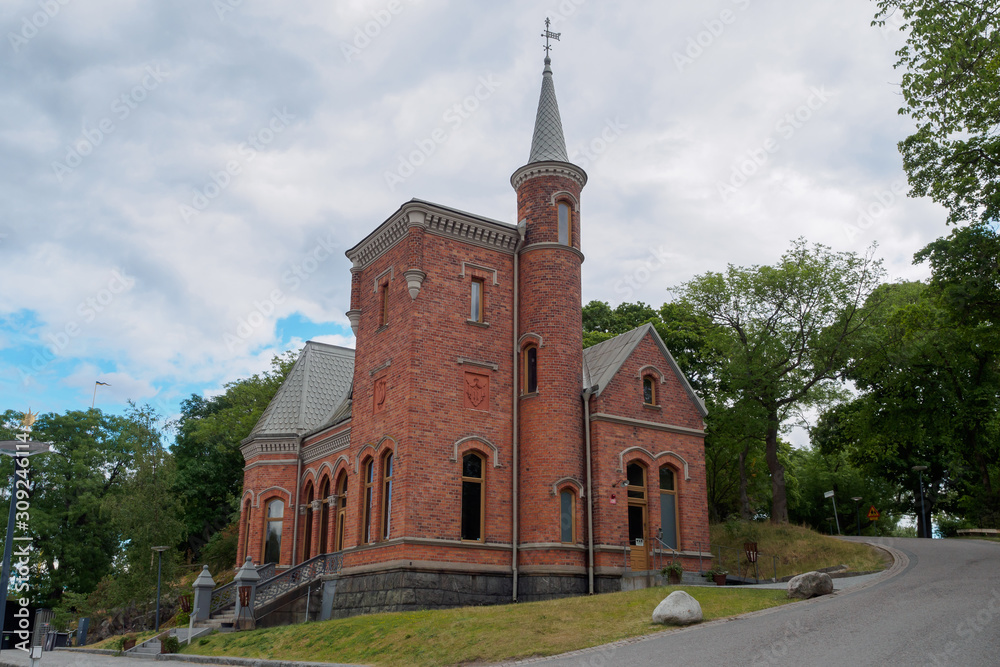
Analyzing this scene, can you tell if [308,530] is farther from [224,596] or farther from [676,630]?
[676,630]

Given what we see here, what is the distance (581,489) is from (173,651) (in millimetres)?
11863

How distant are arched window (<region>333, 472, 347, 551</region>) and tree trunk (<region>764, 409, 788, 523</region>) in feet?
57.6

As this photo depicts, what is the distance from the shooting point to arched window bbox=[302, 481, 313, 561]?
28469 millimetres

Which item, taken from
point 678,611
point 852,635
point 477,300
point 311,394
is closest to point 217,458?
point 311,394

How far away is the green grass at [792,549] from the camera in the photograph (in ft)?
81.9

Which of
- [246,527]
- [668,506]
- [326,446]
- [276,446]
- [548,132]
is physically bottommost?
[246,527]

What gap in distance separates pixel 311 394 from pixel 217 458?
16.6 metres

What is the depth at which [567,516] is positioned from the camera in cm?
2205

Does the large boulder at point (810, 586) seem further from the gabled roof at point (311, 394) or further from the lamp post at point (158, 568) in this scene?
the lamp post at point (158, 568)

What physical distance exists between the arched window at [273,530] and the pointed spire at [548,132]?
16.0m

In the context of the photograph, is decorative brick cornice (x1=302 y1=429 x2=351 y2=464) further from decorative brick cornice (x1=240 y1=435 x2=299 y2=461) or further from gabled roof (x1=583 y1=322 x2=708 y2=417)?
gabled roof (x1=583 y1=322 x2=708 y2=417)

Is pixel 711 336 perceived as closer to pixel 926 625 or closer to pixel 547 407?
pixel 547 407

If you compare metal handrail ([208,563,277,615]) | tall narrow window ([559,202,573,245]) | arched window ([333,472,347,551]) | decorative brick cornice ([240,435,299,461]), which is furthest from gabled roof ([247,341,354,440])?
tall narrow window ([559,202,573,245])

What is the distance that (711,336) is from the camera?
36125 mm
